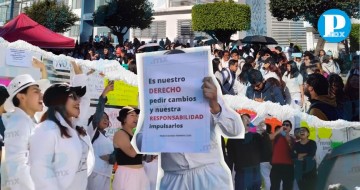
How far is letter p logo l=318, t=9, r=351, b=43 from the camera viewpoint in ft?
10.9

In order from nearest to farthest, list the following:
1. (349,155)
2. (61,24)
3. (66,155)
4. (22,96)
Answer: (349,155) → (66,155) → (22,96) → (61,24)

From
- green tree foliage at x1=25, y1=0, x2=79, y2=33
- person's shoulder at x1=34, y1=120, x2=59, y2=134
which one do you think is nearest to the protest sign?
green tree foliage at x1=25, y1=0, x2=79, y2=33

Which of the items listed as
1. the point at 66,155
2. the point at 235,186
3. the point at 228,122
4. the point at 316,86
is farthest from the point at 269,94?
the point at 66,155

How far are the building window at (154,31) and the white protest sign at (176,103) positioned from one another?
0.37 metres

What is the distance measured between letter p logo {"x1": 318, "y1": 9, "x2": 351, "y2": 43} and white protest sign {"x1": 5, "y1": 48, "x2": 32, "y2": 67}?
194 cm

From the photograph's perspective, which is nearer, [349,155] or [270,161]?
[349,155]

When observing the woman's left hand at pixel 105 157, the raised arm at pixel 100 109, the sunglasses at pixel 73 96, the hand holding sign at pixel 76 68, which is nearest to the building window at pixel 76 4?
the hand holding sign at pixel 76 68

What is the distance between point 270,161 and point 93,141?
1226 millimetres

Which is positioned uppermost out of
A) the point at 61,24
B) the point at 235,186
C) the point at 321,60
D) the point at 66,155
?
the point at 61,24

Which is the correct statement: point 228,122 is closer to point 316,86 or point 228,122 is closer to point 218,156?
point 218,156

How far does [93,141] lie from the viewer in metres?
3.97

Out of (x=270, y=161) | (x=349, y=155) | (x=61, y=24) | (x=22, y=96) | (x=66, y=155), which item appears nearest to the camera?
(x=349, y=155)

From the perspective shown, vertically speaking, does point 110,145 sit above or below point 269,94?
below

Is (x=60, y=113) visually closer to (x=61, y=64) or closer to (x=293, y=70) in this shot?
(x=61, y=64)
